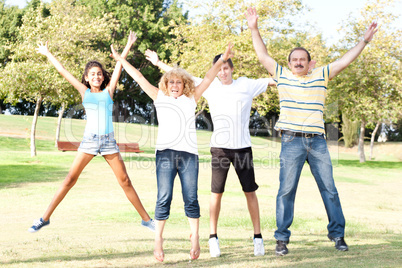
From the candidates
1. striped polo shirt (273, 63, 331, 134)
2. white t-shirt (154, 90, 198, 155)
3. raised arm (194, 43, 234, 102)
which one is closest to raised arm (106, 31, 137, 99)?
white t-shirt (154, 90, 198, 155)

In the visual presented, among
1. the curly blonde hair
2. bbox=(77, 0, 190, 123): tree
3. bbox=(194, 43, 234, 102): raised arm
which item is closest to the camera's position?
bbox=(194, 43, 234, 102): raised arm

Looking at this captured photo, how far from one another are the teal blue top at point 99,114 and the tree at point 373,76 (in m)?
22.3

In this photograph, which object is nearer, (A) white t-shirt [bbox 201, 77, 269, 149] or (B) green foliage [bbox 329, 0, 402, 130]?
(A) white t-shirt [bbox 201, 77, 269, 149]

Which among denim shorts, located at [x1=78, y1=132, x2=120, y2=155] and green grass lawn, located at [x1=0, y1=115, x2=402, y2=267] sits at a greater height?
denim shorts, located at [x1=78, y1=132, x2=120, y2=155]

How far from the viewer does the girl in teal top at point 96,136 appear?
5.96m

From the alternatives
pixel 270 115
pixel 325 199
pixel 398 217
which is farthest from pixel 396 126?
pixel 325 199

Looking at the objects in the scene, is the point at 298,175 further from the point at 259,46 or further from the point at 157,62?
the point at 157,62

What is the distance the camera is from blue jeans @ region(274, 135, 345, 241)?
5.61 m

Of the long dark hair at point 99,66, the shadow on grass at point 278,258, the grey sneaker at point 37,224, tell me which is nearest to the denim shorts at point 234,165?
the shadow on grass at point 278,258

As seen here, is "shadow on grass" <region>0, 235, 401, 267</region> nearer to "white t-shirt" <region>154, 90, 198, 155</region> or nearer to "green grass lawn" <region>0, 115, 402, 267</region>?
"green grass lawn" <region>0, 115, 402, 267</region>

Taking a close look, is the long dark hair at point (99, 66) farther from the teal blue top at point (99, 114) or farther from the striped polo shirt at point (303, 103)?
the striped polo shirt at point (303, 103)

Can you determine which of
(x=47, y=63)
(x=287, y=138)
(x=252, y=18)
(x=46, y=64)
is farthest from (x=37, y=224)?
(x=47, y=63)

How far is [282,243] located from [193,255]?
45.6 inches

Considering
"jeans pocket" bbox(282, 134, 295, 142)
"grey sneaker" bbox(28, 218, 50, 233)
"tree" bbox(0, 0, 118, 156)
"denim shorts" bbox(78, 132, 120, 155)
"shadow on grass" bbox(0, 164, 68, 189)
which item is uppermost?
"tree" bbox(0, 0, 118, 156)
